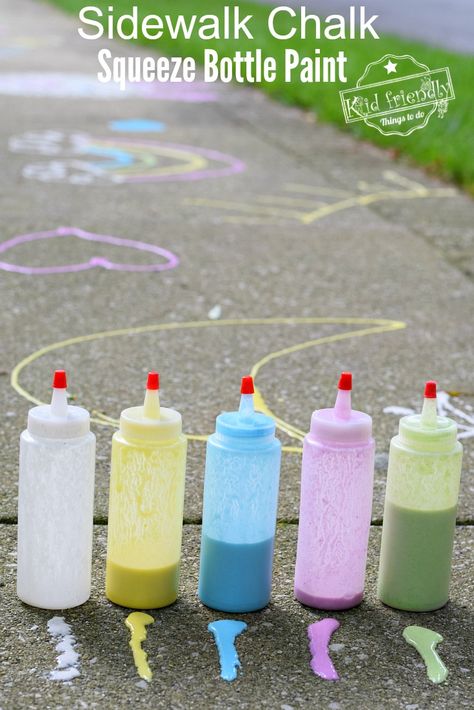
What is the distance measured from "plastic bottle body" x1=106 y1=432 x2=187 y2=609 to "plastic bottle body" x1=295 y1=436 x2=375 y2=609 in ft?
0.89

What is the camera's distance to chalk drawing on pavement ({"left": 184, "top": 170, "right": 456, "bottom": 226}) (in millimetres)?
5957

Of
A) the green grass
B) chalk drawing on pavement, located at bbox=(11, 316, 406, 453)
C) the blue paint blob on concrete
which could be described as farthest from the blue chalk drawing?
the blue paint blob on concrete

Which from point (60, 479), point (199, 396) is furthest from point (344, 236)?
point (60, 479)

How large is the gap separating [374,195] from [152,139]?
185 cm

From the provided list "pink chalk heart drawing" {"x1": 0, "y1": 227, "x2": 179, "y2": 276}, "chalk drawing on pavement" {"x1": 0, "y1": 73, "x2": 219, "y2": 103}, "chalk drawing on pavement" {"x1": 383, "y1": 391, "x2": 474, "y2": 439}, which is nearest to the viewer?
"chalk drawing on pavement" {"x1": 383, "y1": 391, "x2": 474, "y2": 439}

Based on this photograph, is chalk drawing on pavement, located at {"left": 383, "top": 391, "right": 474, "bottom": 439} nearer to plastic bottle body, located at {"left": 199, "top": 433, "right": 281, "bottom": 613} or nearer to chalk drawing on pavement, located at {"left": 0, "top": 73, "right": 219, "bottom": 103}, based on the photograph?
→ plastic bottle body, located at {"left": 199, "top": 433, "right": 281, "bottom": 613}

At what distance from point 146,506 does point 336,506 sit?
40cm

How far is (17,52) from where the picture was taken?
40.6ft

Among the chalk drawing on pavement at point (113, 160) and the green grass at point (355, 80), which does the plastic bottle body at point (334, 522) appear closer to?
the chalk drawing on pavement at point (113, 160)

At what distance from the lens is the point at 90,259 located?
16.6ft

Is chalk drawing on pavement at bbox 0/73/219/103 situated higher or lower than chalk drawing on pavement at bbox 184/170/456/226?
higher

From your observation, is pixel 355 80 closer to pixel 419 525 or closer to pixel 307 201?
pixel 307 201

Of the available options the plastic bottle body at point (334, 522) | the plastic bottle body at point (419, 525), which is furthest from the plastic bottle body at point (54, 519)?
the plastic bottle body at point (419, 525)

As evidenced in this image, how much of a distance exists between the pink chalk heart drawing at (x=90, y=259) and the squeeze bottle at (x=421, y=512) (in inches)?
105
